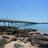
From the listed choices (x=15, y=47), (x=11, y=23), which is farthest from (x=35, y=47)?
(x=11, y=23)

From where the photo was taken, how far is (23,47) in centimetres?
993

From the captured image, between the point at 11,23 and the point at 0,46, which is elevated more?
the point at 0,46

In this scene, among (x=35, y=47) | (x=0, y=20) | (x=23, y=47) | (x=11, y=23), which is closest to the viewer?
(x=23, y=47)

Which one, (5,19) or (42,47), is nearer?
(42,47)

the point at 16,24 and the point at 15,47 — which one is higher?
the point at 15,47

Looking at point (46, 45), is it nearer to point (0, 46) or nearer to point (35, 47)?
point (35, 47)

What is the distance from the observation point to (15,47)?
9164 millimetres

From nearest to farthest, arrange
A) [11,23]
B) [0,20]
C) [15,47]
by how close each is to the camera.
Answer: [15,47] → [0,20] → [11,23]

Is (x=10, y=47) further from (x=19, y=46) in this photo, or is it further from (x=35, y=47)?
(x=35, y=47)

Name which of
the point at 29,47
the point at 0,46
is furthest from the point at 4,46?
the point at 29,47

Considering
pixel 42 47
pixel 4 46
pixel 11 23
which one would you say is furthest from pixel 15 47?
pixel 11 23

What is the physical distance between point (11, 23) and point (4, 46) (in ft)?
96.8

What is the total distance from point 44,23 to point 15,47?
31740mm

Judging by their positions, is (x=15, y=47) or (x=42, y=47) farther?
(x=42, y=47)
